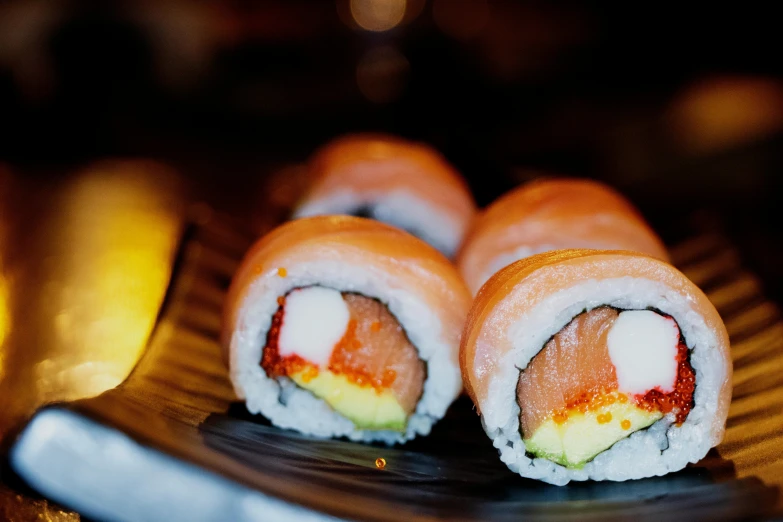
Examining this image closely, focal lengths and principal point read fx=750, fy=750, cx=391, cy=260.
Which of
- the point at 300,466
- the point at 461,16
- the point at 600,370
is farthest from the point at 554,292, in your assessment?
the point at 461,16

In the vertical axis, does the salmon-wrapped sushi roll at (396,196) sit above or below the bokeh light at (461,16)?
below

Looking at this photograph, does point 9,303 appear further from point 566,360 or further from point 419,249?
point 566,360

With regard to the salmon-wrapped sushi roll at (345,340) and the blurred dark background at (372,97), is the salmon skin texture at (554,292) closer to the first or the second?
the salmon-wrapped sushi roll at (345,340)

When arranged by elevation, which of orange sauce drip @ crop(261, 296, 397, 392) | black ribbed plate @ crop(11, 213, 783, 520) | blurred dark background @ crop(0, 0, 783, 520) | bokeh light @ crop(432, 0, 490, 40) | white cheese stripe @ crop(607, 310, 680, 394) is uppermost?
bokeh light @ crop(432, 0, 490, 40)

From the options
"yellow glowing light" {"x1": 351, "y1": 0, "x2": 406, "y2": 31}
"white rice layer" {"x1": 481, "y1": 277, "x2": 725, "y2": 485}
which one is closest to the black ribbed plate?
"white rice layer" {"x1": 481, "y1": 277, "x2": 725, "y2": 485}

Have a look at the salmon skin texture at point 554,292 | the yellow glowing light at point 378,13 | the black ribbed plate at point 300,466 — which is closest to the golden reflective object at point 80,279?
the black ribbed plate at point 300,466

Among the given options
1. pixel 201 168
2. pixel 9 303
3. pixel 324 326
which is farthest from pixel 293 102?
pixel 324 326

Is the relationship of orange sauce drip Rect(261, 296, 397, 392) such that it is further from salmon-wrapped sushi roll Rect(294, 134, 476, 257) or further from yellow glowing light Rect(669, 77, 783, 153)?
yellow glowing light Rect(669, 77, 783, 153)
